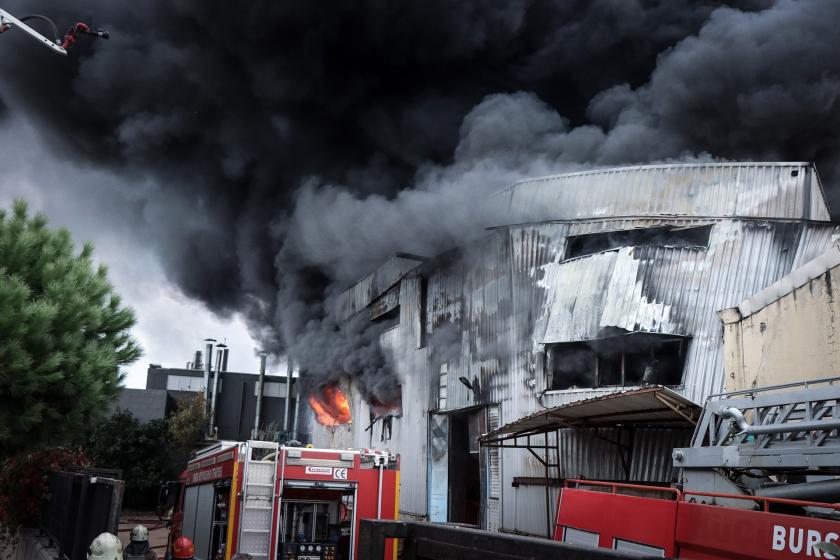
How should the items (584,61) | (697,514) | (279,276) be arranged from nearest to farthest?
(697,514) → (584,61) → (279,276)

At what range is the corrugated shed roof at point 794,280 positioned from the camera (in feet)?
31.7

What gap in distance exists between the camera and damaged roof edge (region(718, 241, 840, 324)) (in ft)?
31.8

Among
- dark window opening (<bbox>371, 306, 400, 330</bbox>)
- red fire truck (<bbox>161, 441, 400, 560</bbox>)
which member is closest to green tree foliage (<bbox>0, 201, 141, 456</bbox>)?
red fire truck (<bbox>161, 441, 400, 560</bbox>)

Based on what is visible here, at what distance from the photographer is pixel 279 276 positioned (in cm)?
2577

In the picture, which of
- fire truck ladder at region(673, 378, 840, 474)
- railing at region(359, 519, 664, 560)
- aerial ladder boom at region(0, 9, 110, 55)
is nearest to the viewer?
railing at region(359, 519, 664, 560)

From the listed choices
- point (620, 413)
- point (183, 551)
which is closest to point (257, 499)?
point (183, 551)

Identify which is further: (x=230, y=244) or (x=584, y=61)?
(x=230, y=244)

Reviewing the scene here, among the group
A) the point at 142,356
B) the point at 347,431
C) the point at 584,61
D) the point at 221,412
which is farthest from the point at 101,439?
the point at 584,61

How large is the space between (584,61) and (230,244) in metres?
14.2

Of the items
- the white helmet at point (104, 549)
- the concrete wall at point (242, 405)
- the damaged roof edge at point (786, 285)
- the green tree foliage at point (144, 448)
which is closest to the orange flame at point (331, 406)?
the green tree foliage at point (144, 448)

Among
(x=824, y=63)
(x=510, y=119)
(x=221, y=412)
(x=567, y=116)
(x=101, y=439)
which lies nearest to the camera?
(x=824, y=63)

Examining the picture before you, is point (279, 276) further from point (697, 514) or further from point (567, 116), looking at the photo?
point (697, 514)

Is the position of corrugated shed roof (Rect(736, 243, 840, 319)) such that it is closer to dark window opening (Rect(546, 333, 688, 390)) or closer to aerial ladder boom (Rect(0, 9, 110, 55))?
dark window opening (Rect(546, 333, 688, 390))

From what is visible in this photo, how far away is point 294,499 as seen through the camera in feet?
32.3
